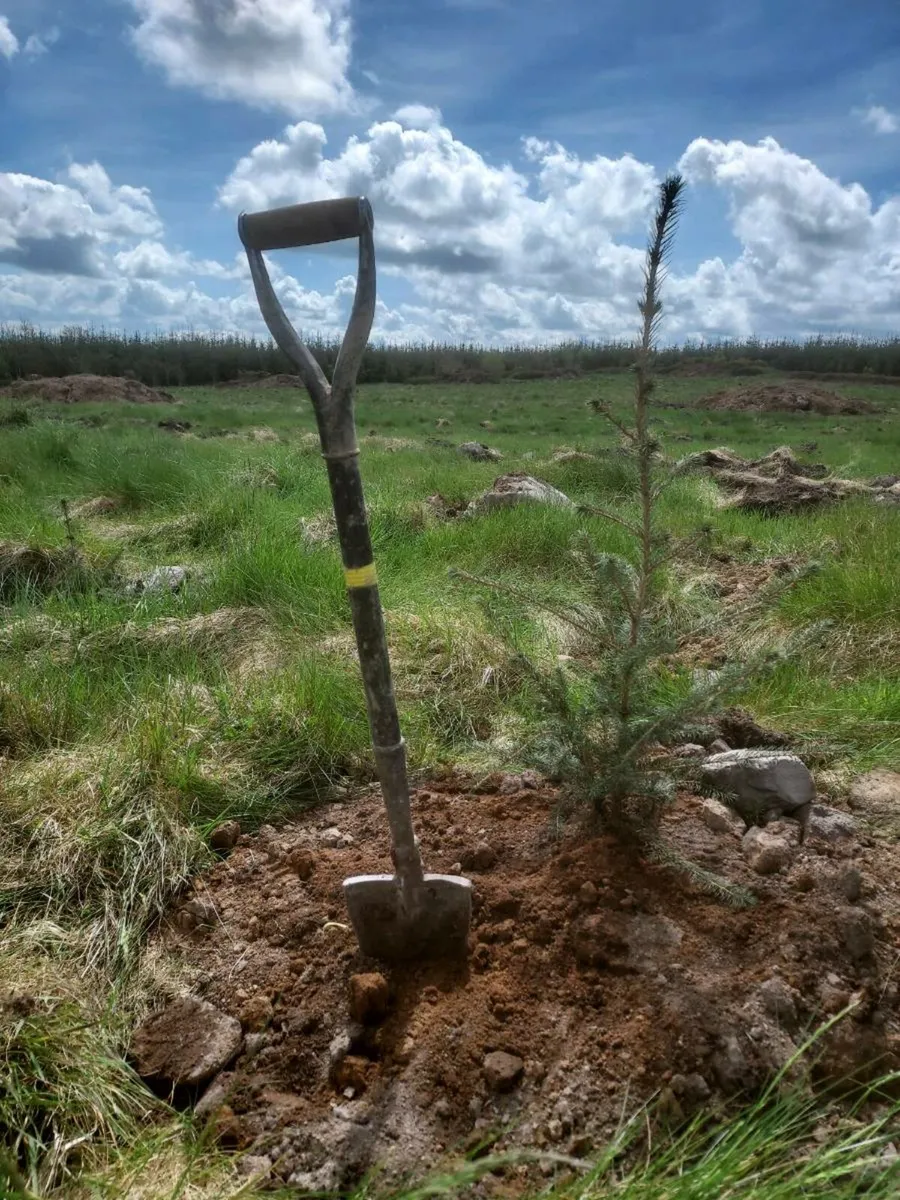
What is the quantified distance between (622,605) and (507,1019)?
101 centimetres

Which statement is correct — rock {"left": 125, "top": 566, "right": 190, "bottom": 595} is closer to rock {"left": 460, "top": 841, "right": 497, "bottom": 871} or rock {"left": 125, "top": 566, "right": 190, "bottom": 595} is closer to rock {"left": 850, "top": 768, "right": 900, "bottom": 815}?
rock {"left": 460, "top": 841, "right": 497, "bottom": 871}

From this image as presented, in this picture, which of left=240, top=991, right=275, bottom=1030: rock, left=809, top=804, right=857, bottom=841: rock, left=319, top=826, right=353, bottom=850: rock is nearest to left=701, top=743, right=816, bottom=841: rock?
left=809, top=804, right=857, bottom=841: rock

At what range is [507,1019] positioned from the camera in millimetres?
1658

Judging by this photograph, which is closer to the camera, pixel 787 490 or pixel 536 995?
pixel 536 995

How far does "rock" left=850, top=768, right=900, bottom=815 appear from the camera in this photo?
2424 millimetres

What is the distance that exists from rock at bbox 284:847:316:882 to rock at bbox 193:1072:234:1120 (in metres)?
0.57

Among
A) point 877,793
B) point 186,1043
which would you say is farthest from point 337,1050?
point 877,793

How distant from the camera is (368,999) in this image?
170 cm

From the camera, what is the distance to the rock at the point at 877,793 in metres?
2.42

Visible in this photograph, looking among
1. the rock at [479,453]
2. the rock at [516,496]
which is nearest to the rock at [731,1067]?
the rock at [516,496]

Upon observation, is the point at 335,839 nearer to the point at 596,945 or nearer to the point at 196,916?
the point at 196,916

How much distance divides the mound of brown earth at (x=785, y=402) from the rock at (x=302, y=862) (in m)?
22.9

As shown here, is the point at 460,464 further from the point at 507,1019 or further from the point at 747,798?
the point at 507,1019

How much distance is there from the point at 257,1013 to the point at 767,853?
127 cm
